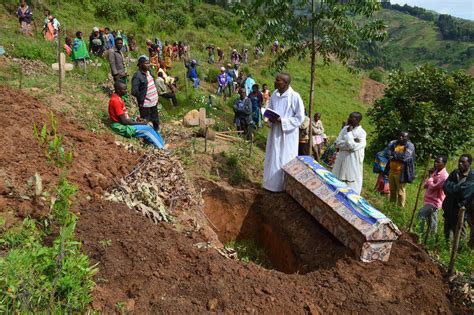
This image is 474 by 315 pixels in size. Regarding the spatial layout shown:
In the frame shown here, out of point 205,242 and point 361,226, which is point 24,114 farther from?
point 361,226

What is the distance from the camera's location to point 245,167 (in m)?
7.08

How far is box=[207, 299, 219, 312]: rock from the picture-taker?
3.19 metres

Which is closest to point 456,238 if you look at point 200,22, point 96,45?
point 96,45

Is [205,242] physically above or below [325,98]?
above

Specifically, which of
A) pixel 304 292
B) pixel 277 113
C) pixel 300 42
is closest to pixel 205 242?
pixel 304 292

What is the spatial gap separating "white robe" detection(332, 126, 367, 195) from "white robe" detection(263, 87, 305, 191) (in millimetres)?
690

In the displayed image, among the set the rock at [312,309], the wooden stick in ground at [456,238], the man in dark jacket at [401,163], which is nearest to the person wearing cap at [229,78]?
the man in dark jacket at [401,163]

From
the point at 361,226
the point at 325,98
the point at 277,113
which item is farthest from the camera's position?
the point at 325,98

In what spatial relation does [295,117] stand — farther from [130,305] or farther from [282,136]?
[130,305]

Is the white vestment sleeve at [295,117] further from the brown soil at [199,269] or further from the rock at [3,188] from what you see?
the rock at [3,188]

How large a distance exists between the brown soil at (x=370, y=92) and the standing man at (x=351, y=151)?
20.0 meters

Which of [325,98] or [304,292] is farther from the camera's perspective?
[325,98]

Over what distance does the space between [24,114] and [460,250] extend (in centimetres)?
607

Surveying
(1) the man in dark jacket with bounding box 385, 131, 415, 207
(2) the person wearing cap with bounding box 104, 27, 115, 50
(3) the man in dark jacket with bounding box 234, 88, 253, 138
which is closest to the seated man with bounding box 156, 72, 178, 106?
(3) the man in dark jacket with bounding box 234, 88, 253, 138
